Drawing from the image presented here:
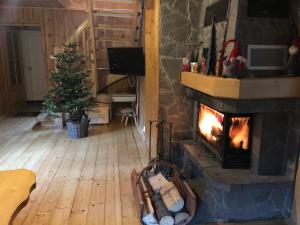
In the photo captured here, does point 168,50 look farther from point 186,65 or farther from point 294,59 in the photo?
point 294,59

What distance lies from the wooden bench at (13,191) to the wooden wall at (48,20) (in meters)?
4.50

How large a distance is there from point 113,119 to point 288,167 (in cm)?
415

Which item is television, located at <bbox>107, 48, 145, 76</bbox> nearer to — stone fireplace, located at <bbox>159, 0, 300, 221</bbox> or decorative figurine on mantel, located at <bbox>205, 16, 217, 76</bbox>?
stone fireplace, located at <bbox>159, 0, 300, 221</bbox>

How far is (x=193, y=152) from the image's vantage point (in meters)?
2.59

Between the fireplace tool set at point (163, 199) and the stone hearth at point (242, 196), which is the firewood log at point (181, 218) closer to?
the fireplace tool set at point (163, 199)

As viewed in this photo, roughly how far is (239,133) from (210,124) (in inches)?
14.3

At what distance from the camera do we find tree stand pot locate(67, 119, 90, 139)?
436cm

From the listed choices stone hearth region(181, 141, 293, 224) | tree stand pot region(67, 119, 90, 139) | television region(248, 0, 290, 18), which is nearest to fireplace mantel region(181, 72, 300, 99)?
television region(248, 0, 290, 18)

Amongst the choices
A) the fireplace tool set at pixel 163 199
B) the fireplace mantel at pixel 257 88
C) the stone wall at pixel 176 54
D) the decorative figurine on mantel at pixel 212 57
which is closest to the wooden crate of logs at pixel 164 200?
the fireplace tool set at pixel 163 199

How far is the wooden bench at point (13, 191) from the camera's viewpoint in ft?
4.32

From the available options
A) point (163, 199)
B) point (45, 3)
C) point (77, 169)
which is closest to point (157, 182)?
point (163, 199)

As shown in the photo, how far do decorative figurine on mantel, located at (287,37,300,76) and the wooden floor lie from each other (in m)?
1.74

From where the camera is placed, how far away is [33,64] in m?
7.01

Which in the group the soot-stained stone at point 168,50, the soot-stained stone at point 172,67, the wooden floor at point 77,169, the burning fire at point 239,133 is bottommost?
the wooden floor at point 77,169
